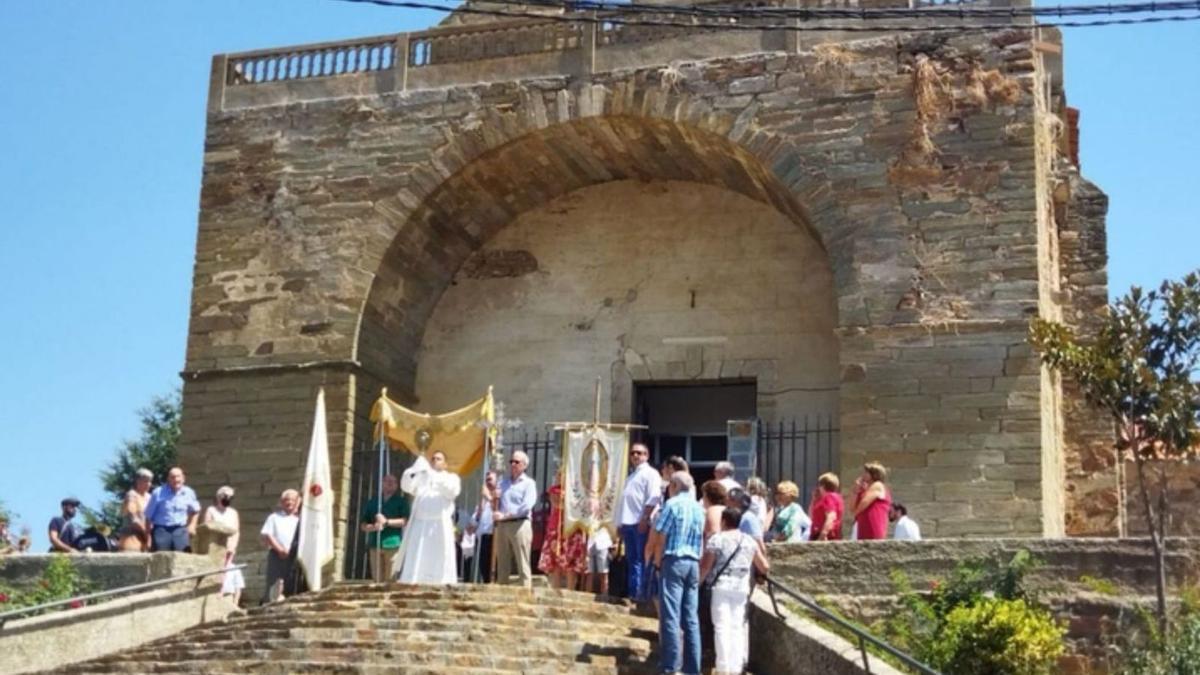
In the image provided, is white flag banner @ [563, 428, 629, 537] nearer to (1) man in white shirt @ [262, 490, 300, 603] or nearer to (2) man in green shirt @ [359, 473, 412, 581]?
(2) man in green shirt @ [359, 473, 412, 581]

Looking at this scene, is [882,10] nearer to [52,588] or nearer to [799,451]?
[799,451]

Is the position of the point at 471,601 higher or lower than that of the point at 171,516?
lower

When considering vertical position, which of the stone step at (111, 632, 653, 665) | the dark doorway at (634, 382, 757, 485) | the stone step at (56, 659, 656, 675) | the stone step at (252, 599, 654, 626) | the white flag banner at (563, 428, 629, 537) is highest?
the dark doorway at (634, 382, 757, 485)

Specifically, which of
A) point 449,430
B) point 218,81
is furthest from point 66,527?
point 218,81

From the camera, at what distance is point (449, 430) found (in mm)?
15391

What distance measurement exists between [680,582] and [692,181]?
8329 millimetres

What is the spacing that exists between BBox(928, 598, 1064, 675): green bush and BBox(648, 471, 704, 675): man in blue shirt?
1580mm

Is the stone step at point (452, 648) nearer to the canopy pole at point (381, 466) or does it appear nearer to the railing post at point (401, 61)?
the canopy pole at point (381, 466)

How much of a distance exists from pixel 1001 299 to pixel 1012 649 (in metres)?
5.58

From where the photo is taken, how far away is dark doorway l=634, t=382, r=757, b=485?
1808cm

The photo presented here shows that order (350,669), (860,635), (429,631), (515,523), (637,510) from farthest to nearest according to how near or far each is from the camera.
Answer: (515,523) < (637,510) < (429,631) < (350,669) < (860,635)

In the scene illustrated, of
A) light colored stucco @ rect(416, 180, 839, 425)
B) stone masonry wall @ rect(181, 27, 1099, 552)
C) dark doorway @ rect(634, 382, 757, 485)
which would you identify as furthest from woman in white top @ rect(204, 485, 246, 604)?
dark doorway @ rect(634, 382, 757, 485)

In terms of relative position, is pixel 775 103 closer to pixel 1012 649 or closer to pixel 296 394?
pixel 296 394

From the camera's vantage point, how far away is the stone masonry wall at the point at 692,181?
50.6ft
